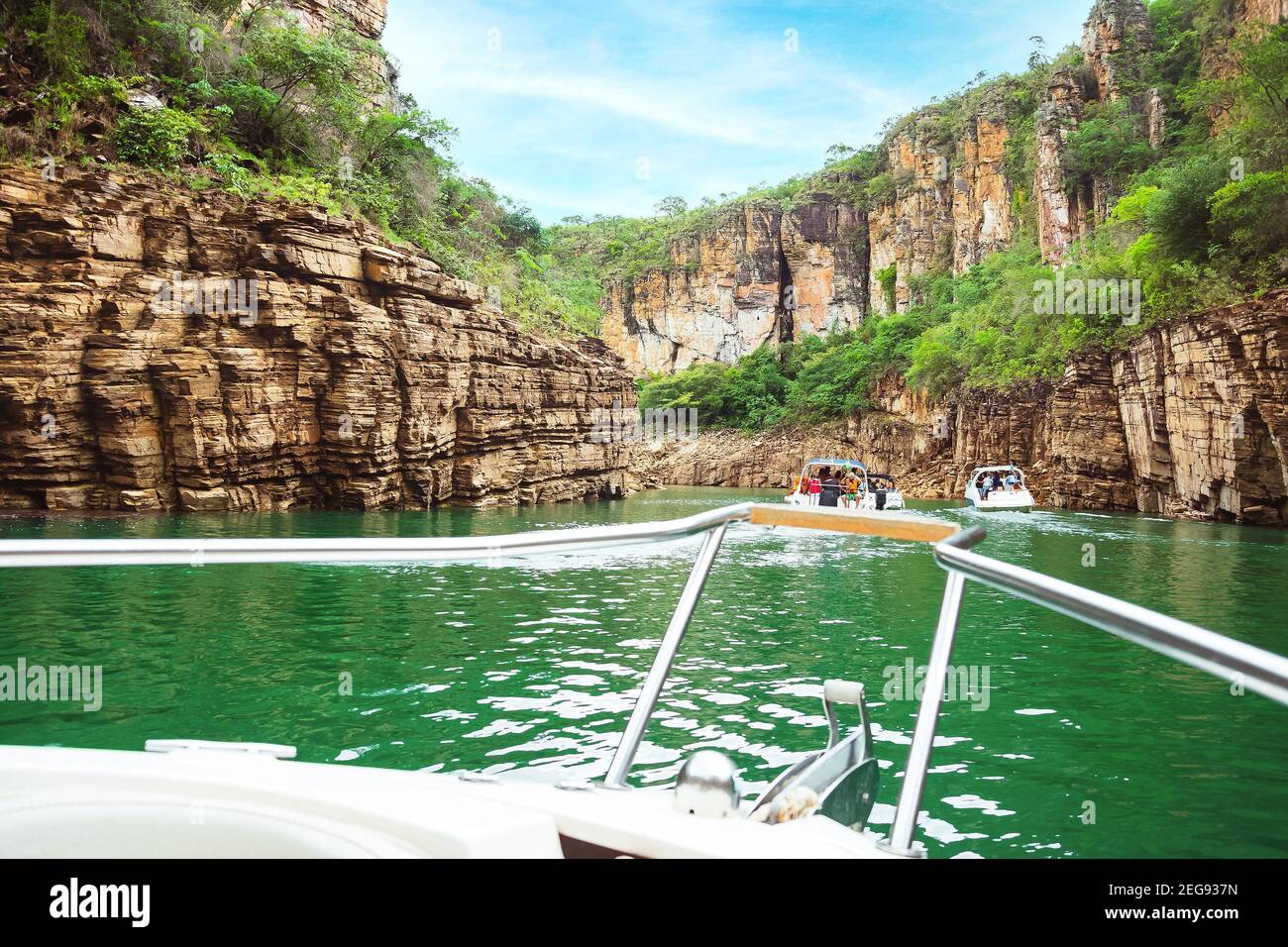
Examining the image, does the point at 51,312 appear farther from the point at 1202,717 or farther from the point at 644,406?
the point at 644,406

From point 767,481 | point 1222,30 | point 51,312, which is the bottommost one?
point 767,481

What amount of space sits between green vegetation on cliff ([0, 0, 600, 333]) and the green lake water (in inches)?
550

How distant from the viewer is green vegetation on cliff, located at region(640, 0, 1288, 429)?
952 inches

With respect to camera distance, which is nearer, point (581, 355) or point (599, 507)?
point (599, 507)

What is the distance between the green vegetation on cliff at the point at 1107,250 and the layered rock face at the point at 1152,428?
1464 mm

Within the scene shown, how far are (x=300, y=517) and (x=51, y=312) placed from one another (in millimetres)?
6890

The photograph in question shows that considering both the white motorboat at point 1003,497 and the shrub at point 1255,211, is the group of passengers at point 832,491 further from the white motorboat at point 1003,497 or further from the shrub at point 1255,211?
the shrub at point 1255,211

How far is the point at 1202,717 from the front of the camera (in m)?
5.80

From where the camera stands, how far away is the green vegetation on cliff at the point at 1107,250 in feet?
79.4

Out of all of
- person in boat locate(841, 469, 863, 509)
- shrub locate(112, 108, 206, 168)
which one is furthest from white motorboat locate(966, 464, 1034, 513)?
shrub locate(112, 108, 206, 168)

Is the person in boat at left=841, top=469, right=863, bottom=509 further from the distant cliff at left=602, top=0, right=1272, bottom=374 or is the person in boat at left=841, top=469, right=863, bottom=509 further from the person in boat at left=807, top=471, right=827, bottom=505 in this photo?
the distant cliff at left=602, top=0, right=1272, bottom=374

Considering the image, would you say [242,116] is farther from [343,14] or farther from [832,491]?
[832,491]

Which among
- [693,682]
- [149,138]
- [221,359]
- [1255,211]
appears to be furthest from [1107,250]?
[693,682]
